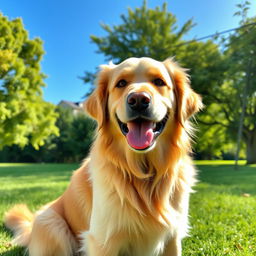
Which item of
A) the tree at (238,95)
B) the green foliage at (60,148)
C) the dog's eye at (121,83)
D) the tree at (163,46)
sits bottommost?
the green foliage at (60,148)

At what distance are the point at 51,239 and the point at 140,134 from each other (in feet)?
4.41

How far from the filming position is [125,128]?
2.19 meters

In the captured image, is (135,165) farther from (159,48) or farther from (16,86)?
(159,48)

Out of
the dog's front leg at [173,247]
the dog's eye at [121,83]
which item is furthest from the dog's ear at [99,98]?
the dog's front leg at [173,247]

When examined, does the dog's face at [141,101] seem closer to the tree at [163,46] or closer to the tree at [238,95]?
the tree at [238,95]

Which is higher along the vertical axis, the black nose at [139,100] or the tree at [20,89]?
the tree at [20,89]

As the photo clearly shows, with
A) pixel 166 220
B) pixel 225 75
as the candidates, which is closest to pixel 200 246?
pixel 166 220

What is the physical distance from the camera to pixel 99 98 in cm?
248

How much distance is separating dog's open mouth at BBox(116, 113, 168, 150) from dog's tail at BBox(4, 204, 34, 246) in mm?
1811

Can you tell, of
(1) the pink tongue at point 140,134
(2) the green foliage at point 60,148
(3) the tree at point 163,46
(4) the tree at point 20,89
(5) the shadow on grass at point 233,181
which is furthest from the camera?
(2) the green foliage at point 60,148

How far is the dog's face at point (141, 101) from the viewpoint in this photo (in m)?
2.02

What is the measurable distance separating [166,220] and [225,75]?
20.6 meters

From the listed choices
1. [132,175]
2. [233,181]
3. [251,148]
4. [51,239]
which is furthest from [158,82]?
[251,148]

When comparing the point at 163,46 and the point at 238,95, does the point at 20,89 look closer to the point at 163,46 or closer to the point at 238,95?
the point at 163,46
